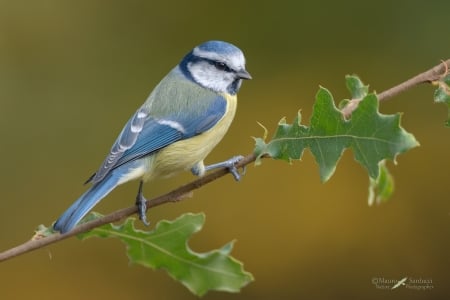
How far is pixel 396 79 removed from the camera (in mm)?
3670

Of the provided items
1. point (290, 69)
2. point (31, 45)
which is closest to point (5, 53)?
point (31, 45)

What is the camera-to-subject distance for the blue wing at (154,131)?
202cm

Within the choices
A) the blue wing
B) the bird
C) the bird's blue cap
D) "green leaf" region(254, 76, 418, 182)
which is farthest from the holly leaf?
the bird's blue cap

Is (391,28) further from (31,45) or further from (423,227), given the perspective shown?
(31,45)

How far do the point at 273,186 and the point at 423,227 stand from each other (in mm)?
707

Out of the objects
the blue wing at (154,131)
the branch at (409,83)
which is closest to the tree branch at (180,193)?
the branch at (409,83)

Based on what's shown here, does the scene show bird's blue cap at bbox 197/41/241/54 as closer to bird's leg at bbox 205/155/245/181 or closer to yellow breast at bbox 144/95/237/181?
yellow breast at bbox 144/95/237/181

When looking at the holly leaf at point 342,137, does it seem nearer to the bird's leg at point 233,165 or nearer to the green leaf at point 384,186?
the bird's leg at point 233,165

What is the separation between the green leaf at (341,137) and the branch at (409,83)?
4cm

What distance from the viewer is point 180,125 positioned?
218 cm

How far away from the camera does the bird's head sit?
235 centimetres

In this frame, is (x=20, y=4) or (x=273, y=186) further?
(x=20, y=4)

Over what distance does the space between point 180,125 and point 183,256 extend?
2.66ft

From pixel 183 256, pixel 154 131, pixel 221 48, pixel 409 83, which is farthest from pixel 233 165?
pixel 221 48
